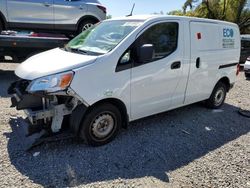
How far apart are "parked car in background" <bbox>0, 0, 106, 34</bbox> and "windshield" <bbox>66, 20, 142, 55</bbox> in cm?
338

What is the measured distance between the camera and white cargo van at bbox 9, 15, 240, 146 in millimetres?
3820

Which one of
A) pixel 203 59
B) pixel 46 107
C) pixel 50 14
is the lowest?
pixel 46 107

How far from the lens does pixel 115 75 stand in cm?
409

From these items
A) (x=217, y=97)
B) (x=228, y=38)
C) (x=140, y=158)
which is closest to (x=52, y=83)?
(x=140, y=158)

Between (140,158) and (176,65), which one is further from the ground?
(176,65)

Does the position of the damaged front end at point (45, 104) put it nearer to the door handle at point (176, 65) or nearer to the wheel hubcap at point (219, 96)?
the door handle at point (176, 65)

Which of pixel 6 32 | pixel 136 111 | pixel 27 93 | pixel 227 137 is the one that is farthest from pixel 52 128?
pixel 6 32

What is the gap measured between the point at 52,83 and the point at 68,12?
5207mm

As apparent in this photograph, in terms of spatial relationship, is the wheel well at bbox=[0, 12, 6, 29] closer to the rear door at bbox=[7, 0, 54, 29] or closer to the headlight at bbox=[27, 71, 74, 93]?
the rear door at bbox=[7, 0, 54, 29]

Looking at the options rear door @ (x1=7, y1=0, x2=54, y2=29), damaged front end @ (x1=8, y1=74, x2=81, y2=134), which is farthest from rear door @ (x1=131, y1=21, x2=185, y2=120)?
rear door @ (x1=7, y1=0, x2=54, y2=29)

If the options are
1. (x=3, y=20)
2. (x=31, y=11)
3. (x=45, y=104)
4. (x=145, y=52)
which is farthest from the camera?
(x=31, y=11)

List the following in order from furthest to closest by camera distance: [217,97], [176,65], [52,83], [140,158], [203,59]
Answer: [217,97] → [203,59] → [176,65] → [140,158] → [52,83]

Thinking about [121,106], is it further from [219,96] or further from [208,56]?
[219,96]

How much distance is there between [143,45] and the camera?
4266 millimetres
